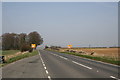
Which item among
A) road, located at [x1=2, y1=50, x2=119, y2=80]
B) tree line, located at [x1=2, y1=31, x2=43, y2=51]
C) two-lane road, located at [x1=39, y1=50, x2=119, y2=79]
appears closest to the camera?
road, located at [x1=2, y1=50, x2=119, y2=80]

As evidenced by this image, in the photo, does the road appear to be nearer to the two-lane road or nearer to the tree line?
the two-lane road

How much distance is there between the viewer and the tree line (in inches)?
4341

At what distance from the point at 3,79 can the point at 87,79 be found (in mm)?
5036

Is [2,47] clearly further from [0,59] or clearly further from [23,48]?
[0,59]

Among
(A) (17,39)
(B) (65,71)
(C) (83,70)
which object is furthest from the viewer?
(A) (17,39)

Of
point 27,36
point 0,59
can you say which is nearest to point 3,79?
point 0,59

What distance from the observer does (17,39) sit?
118 m

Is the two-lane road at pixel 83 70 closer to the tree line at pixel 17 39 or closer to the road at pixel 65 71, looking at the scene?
the road at pixel 65 71

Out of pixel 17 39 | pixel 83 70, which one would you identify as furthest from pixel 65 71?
pixel 17 39

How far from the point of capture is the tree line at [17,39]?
110250 millimetres

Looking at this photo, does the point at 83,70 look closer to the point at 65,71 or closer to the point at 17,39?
the point at 65,71

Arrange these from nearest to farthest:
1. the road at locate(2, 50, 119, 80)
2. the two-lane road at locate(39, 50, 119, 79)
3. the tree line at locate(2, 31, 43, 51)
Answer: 1. the road at locate(2, 50, 119, 80)
2. the two-lane road at locate(39, 50, 119, 79)
3. the tree line at locate(2, 31, 43, 51)

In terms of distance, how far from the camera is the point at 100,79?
34.2 ft

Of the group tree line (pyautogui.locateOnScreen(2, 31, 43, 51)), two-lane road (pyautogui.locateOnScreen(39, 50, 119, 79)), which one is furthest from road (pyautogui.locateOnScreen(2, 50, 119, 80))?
tree line (pyautogui.locateOnScreen(2, 31, 43, 51))
